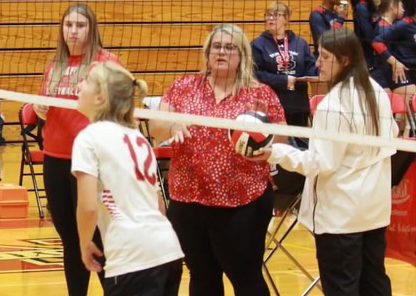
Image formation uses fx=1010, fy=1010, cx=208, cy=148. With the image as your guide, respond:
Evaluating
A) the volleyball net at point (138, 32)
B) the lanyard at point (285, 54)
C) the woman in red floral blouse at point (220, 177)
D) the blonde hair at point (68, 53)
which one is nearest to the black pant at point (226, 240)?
the woman in red floral blouse at point (220, 177)

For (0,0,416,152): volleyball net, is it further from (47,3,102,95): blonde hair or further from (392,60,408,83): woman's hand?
(47,3,102,95): blonde hair

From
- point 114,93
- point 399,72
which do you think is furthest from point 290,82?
point 114,93

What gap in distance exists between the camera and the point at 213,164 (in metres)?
4.61

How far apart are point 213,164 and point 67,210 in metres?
0.85

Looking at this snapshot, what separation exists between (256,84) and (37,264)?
2904mm

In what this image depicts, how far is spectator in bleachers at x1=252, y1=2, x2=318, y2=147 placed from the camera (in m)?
8.39

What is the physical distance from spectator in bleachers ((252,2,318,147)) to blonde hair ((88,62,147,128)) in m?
4.63

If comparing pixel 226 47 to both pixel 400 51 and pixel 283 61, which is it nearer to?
pixel 283 61

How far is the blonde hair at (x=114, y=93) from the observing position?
3.76 meters

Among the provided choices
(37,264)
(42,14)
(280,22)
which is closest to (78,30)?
(37,264)

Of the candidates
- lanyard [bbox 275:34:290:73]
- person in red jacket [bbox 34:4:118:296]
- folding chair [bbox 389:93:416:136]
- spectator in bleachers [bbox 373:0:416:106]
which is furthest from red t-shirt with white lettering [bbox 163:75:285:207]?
spectator in bleachers [bbox 373:0:416:106]

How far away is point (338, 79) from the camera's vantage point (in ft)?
14.6

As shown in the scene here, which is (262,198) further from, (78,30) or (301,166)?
(78,30)

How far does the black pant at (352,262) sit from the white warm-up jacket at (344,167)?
0.16 ft
